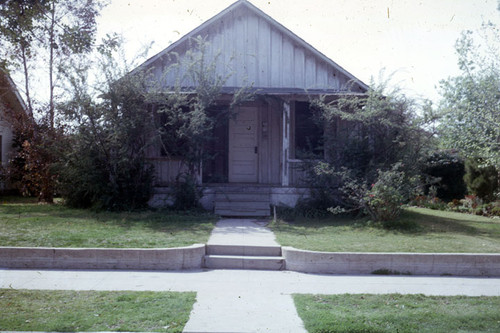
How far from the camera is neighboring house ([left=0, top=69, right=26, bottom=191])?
1711 centimetres

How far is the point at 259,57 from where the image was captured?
1420 centimetres

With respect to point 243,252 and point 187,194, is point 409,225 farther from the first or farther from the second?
point 187,194

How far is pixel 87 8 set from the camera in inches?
608

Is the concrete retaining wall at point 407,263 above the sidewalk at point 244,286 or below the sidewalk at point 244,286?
above

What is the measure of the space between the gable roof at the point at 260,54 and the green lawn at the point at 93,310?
31.2ft

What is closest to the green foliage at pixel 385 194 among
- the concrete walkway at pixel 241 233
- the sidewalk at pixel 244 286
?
the concrete walkway at pixel 241 233

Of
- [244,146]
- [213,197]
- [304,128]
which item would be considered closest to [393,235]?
[213,197]

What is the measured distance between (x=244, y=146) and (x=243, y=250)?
689 cm

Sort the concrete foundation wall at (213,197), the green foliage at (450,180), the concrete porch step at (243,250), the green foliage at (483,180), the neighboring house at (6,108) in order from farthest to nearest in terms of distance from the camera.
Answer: the green foliage at (450,180) < the neighboring house at (6,108) < the green foliage at (483,180) < the concrete foundation wall at (213,197) < the concrete porch step at (243,250)

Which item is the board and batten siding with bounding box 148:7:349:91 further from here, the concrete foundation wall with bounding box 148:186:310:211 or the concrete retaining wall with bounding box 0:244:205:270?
the concrete retaining wall with bounding box 0:244:205:270

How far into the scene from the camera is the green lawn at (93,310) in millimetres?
4520

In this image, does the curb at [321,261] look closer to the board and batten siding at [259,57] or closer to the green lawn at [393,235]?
the green lawn at [393,235]

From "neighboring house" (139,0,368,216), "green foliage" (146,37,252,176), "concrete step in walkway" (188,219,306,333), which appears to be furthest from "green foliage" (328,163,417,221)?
"green foliage" (146,37,252,176)

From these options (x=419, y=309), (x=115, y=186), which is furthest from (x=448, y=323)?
(x=115, y=186)
